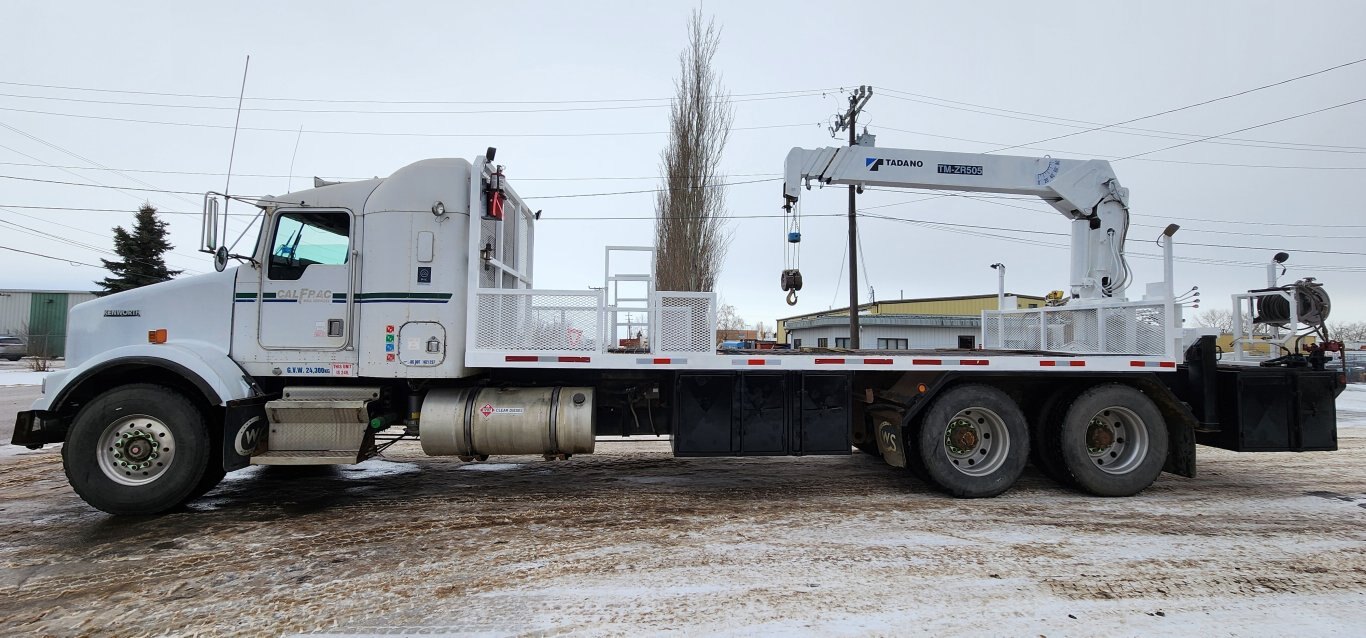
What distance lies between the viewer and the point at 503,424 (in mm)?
5594

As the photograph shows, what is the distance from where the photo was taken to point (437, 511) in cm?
539

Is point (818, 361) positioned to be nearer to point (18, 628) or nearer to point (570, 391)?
point (570, 391)

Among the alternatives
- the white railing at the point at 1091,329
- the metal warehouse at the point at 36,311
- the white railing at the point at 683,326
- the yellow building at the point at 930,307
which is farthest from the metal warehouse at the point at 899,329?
the metal warehouse at the point at 36,311

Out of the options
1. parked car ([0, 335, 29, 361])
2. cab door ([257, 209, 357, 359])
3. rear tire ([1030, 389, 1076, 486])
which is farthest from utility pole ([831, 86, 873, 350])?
parked car ([0, 335, 29, 361])

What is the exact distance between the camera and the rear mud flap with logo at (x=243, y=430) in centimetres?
508

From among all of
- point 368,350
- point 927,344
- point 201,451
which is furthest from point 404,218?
point 927,344

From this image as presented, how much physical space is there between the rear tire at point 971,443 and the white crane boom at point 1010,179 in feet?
8.33

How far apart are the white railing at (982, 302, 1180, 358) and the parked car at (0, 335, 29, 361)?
44.1m

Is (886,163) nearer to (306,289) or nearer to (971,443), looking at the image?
(971,443)

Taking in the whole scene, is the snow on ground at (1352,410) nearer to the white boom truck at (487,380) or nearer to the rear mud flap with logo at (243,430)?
the white boom truck at (487,380)

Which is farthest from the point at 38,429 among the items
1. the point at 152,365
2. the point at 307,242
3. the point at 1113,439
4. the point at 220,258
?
the point at 1113,439

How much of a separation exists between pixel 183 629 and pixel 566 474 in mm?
3925

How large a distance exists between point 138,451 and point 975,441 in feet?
24.2

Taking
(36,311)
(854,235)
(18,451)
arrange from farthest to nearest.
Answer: (36,311) → (854,235) → (18,451)
